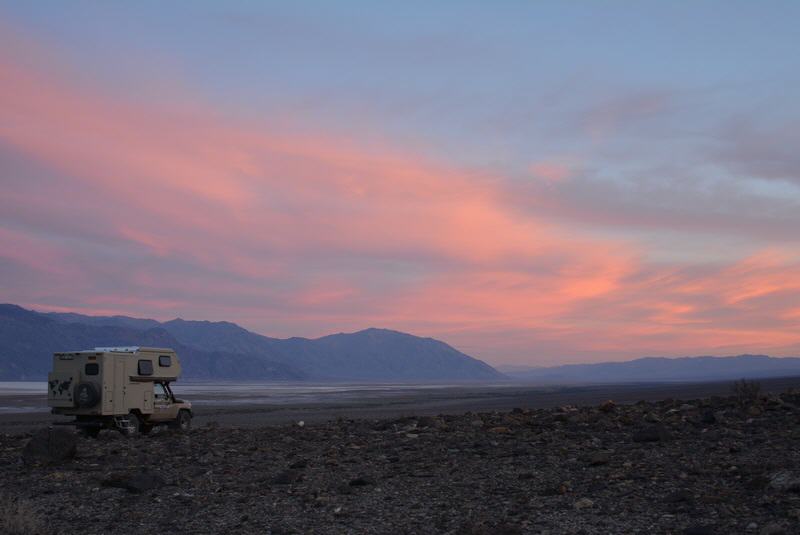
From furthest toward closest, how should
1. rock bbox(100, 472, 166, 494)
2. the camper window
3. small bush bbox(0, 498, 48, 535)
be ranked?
the camper window → rock bbox(100, 472, 166, 494) → small bush bbox(0, 498, 48, 535)

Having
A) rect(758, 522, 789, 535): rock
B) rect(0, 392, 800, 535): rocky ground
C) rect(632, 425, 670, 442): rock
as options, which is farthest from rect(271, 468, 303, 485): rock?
rect(758, 522, 789, 535): rock

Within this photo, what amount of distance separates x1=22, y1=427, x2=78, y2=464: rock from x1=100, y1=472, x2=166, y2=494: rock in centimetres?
370

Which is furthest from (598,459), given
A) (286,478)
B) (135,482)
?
(135,482)

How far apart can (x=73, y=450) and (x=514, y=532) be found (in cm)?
1329

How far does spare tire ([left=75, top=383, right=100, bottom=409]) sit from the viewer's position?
2709 cm

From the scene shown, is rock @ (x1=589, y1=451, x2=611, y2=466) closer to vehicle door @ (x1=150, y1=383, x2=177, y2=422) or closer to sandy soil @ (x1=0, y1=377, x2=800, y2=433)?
vehicle door @ (x1=150, y1=383, x2=177, y2=422)

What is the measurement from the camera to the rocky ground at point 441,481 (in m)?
12.7

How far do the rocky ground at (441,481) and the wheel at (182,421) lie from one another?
5.62 meters

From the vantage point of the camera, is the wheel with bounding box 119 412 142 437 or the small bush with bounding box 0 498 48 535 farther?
the wheel with bounding box 119 412 142 437

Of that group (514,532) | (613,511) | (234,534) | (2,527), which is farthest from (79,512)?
(613,511)

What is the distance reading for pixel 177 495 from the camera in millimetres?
15500

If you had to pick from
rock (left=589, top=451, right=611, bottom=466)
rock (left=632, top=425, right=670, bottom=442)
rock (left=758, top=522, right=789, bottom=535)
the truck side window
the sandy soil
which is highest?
the truck side window

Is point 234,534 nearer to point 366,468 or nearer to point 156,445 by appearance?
point 366,468

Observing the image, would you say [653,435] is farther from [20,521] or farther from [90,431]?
[90,431]
